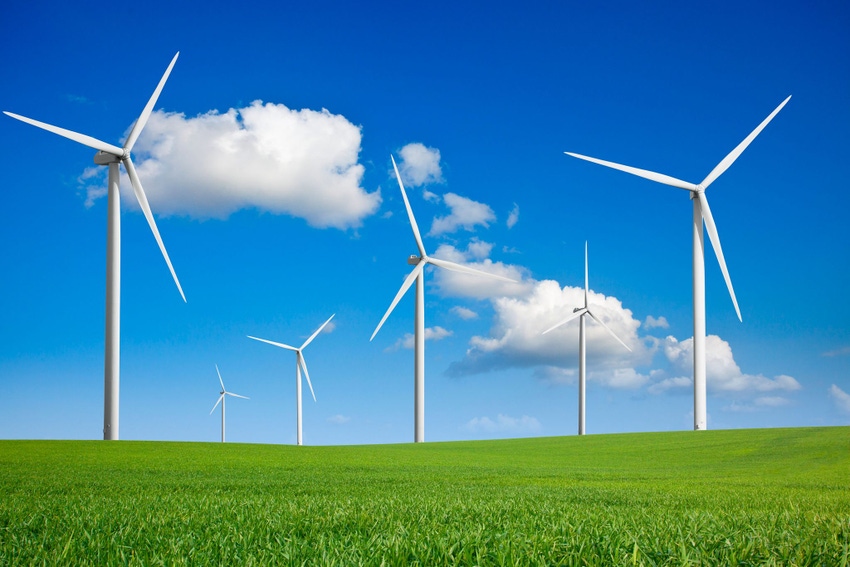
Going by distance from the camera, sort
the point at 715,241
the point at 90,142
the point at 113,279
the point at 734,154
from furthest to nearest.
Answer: the point at 734,154
the point at 715,241
the point at 90,142
the point at 113,279

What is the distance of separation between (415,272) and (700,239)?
24.7 metres

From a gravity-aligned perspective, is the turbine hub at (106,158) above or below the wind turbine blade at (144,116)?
below

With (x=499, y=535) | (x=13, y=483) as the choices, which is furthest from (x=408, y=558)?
(x=13, y=483)

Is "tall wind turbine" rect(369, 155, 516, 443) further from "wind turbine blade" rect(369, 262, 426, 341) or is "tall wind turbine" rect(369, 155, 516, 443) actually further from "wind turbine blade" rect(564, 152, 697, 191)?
"wind turbine blade" rect(564, 152, 697, 191)

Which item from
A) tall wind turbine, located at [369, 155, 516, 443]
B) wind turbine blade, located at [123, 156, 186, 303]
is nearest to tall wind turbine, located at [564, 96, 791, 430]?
tall wind turbine, located at [369, 155, 516, 443]

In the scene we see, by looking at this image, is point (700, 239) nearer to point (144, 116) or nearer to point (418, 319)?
point (418, 319)

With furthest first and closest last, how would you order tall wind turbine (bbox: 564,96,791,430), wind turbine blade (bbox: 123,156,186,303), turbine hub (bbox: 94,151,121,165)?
1. tall wind turbine (bbox: 564,96,791,430)
2. turbine hub (bbox: 94,151,121,165)
3. wind turbine blade (bbox: 123,156,186,303)

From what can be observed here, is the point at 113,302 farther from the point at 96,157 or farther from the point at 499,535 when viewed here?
the point at 499,535

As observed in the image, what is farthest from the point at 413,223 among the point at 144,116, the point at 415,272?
the point at 144,116

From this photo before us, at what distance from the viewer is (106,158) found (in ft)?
171

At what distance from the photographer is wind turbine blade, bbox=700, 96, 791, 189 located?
201 feet

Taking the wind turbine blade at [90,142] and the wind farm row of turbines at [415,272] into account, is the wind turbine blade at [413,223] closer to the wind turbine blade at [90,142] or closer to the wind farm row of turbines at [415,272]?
the wind farm row of turbines at [415,272]

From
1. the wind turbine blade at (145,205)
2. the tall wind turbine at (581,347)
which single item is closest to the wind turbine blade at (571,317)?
the tall wind turbine at (581,347)

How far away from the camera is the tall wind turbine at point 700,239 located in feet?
189
